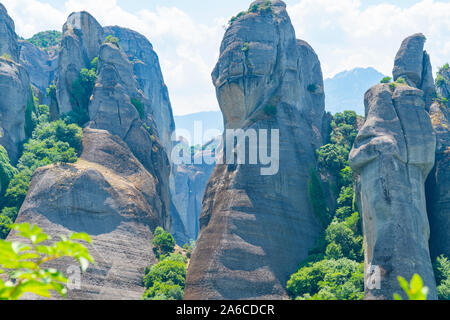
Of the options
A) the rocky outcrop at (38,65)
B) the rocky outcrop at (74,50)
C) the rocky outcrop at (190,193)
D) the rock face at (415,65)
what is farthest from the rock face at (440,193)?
the rocky outcrop at (38,65)

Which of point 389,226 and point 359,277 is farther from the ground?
point 389,226

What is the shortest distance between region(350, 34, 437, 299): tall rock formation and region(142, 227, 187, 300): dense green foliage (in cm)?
1744

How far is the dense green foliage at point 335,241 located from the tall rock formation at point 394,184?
2660 mm

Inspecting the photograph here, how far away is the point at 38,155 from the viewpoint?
67.1 metres

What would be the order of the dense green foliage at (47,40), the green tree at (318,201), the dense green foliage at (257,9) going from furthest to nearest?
1. the dense green foliage at (47,40)
2. the dense green foliage at (257,9)
3. the green tree at (318,201)

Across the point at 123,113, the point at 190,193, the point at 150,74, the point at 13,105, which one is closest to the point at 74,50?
the point at 13,105

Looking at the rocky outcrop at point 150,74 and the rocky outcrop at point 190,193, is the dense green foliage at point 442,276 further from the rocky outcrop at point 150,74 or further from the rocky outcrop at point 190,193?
the rocky outcrop at point 190,193

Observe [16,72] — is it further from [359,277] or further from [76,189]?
[359,277]

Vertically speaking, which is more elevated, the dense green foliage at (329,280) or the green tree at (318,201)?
the green tree at (318,201)

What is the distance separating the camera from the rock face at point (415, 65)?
6078 centimetres

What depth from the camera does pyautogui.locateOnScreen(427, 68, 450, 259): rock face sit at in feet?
159
